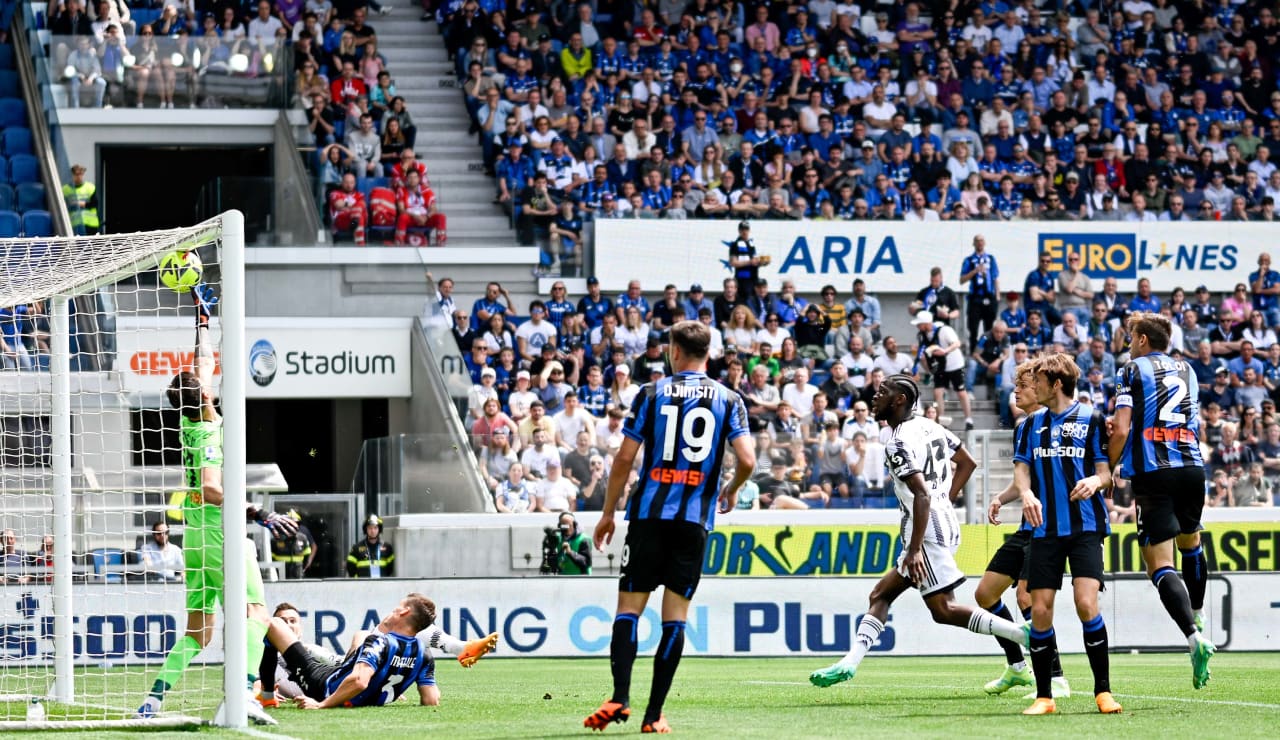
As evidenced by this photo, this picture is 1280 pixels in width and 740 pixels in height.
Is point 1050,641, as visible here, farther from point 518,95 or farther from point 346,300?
point 518,95

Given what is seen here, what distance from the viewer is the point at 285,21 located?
91.6 feet

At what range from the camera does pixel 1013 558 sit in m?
10.5

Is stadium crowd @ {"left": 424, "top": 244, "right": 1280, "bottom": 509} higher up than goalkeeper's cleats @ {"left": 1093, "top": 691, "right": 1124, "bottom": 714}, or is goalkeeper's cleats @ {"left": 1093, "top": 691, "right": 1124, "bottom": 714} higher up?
stadium crowd @ {"left": 424, "top": 244, "right": 1280, "bottom": 509}

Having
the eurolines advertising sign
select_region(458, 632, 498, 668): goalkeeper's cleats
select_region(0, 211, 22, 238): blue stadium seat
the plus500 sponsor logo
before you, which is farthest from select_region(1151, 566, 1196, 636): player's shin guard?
select_region(0, 211, 22, 238): blue stadium seat

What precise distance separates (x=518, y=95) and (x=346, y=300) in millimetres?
4697

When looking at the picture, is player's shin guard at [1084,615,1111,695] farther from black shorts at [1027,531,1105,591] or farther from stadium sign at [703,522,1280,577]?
stadium sign at [703,522,1280,577]

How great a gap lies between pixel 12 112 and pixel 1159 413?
21012mm

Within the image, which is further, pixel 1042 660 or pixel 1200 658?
pixel 1200 658

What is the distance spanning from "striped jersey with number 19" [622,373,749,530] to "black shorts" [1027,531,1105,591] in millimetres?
1984

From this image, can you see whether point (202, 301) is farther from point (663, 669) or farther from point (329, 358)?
point (329, 358)

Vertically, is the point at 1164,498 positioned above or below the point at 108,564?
above

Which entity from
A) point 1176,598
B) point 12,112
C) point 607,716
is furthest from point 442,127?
point 607,716

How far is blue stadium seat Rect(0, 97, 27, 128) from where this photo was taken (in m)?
27.1

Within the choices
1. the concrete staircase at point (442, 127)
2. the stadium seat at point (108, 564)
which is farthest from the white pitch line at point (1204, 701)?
the concrete staircase at point (442, 127)
